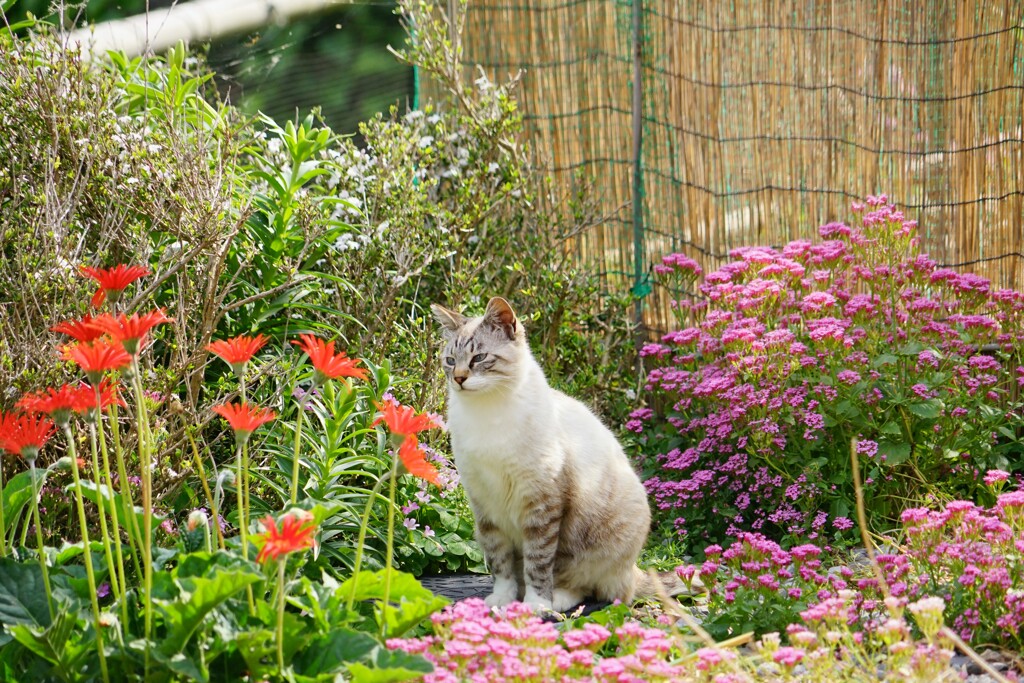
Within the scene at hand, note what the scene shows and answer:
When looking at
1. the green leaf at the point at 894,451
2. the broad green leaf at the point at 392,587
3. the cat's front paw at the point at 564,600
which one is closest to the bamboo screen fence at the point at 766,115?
the green leaf at the point at 894,451

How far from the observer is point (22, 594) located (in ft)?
7.88

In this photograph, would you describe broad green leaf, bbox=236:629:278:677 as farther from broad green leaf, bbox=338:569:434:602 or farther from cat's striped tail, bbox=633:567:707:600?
cat's striped tail, bbox=633:567:707:600

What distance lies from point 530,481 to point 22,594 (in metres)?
1.68

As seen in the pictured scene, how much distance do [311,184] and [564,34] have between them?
170 centimetres

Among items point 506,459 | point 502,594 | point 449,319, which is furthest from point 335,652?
point 449,319

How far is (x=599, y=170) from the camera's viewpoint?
6004 mm

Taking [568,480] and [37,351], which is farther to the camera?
[568,480]

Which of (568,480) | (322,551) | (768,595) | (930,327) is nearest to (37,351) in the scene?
(322,551)

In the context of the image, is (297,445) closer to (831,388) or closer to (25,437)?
(25,437)

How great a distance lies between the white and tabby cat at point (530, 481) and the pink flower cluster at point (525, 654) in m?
1.16

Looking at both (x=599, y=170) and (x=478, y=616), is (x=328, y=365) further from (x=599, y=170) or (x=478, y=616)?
(x=599, y=170)

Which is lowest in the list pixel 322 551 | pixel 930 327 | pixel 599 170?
pixel 322 551

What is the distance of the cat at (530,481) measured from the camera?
3.62 meters

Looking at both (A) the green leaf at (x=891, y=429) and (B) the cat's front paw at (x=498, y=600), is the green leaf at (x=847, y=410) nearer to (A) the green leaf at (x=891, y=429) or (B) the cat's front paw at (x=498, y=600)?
(A) the green leaf at (x=891, y=429)
